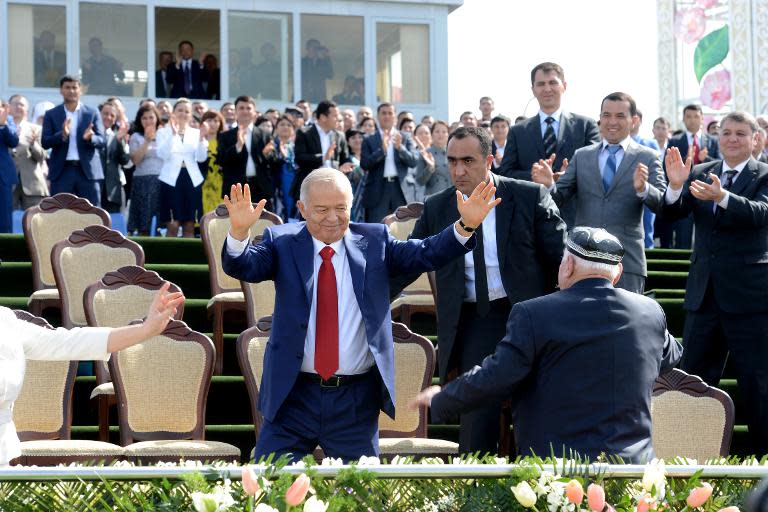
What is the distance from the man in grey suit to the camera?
6676 mm

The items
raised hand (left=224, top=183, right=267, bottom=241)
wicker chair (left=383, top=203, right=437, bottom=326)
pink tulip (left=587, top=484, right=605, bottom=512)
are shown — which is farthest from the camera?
wicker chair (left=383, top=203, right=437, bottom=326)

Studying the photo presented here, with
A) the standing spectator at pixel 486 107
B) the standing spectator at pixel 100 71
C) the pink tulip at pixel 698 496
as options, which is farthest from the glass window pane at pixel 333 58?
the pink tulip at pixel 698 496

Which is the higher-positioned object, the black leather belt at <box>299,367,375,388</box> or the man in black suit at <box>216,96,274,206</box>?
the man in black suit at <box>216,96,274,206</box>

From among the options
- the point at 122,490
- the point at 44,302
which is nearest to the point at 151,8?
the point at 44,302

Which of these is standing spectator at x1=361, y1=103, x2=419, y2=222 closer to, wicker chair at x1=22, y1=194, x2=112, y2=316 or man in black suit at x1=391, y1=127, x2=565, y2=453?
wicker chair at x1=22, y1=194, x2=112, y2=316

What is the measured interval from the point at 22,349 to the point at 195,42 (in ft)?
55.9

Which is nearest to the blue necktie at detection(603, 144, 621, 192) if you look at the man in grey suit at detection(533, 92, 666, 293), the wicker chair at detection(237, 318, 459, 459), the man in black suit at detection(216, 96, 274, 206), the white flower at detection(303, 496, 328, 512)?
the man in grey suit at detection(533, 92, 666, 293)

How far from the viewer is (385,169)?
12.1 metres

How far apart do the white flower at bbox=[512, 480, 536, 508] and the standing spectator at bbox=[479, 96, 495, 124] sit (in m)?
11.6

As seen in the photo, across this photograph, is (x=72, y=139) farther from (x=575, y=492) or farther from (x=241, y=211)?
(x=575, y=492)

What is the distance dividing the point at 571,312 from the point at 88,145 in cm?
819

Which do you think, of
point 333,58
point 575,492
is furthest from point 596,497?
point 333,58

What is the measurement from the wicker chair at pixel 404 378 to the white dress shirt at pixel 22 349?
210cm

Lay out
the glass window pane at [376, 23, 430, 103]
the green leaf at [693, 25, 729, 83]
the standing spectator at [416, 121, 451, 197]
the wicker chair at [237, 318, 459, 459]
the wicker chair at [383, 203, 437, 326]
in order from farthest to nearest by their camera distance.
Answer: the green leaf at [693, 25, 729, 83], the glass window pane at [376, 23, 430, 103], the standing spectator at [416, 121, 451, 197], the wicker chair at [383, 203, 437, 326], the wicker chair at [237, 318, 459, 459]
